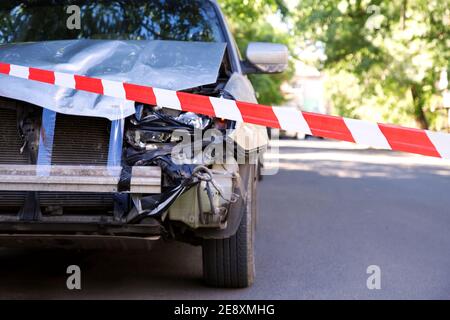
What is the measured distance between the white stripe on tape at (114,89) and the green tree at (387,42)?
72.5ft

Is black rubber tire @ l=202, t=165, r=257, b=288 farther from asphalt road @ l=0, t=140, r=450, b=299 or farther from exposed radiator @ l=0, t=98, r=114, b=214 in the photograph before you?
exposed radiator @ l=0, t=98, r=114, b=214

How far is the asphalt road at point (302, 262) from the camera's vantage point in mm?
5004

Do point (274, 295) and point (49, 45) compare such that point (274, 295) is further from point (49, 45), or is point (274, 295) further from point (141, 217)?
point (49, 45)

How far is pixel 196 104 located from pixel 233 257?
1.20 meters

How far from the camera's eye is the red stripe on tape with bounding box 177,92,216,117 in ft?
13.5

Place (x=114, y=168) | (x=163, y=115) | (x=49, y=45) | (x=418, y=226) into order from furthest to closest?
(x=418, y=226)
(x=49, y=45)
(x=163, y=115)
(x=114, y=168)

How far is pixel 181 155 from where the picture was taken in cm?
405

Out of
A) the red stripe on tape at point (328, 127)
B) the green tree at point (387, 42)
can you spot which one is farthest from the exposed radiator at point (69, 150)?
the green tree at point (387, 42)

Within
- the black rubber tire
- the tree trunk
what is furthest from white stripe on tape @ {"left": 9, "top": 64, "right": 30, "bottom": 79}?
the tree trunk

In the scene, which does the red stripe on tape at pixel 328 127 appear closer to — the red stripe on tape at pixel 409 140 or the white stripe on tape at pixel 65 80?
the red stripe on tape at pixel 409 140

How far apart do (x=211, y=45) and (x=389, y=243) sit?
119 inches

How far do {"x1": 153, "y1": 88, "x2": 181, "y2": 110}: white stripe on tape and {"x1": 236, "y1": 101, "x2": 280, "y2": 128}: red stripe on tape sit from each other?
38 centimetres

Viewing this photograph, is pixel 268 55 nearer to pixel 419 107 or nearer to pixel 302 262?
pixel 302 262
